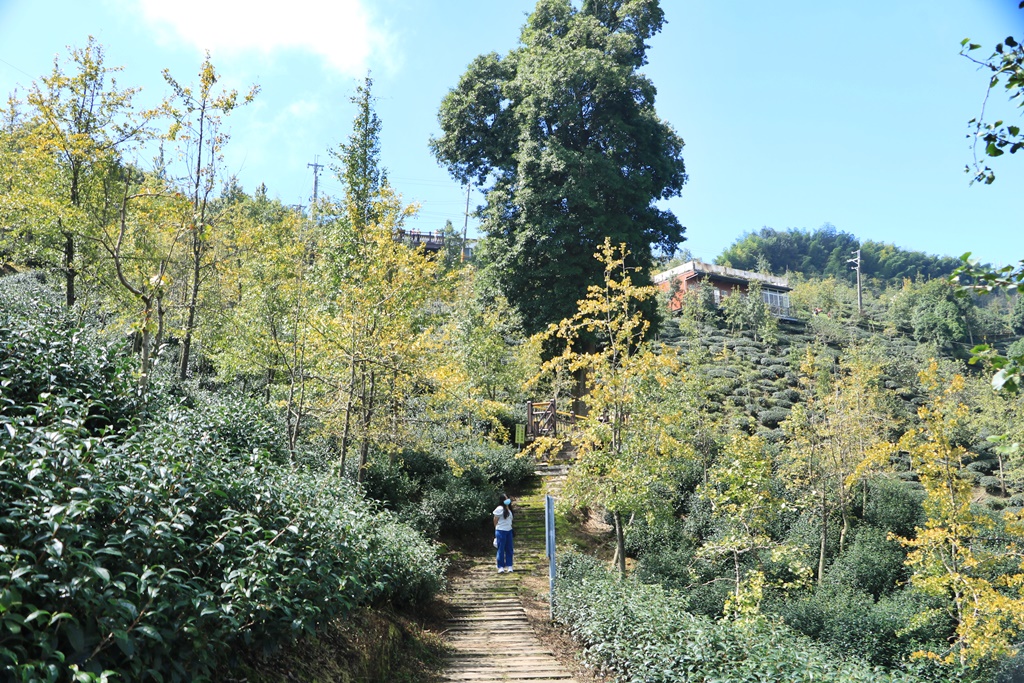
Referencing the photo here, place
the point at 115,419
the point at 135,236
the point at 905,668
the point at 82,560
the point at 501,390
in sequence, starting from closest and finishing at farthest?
the point at 82,560 < the point at 115,419 < the point at 905,668 < the point at 135,236 < the point at 501,390

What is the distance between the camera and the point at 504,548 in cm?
1236

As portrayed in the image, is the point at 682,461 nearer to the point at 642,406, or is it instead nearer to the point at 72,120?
the point at 642,406

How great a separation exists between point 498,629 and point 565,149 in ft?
45.3

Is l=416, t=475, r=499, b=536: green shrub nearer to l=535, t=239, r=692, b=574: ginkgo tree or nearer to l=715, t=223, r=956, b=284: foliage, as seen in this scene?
l=535, t=239, r=692, b=574: ginkgo tree

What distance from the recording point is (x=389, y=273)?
11.5 meters

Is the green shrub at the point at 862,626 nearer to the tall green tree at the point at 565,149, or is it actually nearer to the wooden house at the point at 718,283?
the tall green tree at the point at 565,149

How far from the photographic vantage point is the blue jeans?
1227 cm

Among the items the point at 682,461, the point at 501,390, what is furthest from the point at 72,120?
the point at 501,390

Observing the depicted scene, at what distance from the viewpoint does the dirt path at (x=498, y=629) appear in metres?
7.84

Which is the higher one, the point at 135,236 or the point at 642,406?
the point at 135,236

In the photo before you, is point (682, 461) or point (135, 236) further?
point (135, 236)

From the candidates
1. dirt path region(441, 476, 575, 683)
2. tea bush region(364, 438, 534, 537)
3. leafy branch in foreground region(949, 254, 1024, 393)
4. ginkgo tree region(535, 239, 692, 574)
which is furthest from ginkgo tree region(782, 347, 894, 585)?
leafy branch in foreground region(949, 254, 1024, 393)

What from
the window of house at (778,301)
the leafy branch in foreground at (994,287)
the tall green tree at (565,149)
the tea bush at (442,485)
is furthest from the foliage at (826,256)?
the leafy branch in foreground at (994,287)

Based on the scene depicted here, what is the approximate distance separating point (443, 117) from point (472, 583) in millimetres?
16020
